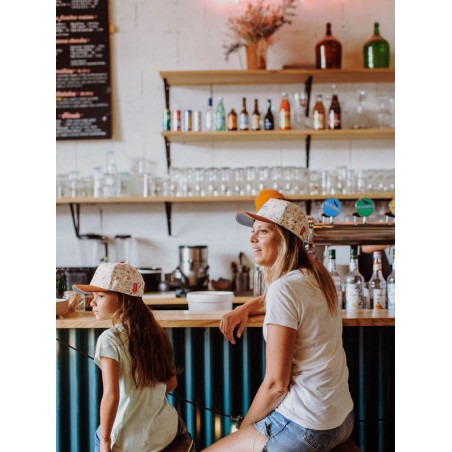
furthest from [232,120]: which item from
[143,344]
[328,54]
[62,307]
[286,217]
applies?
[143,344]

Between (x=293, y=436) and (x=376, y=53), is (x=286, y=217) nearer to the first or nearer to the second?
(x=293, y=436)

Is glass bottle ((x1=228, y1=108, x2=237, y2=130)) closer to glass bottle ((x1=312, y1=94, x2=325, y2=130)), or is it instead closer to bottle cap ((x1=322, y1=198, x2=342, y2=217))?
glass bottle ((x1=312, y1=94, x2=325, y2=130))

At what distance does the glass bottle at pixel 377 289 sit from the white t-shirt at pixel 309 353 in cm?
95

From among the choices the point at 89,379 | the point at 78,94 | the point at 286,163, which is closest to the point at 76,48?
the point at 78,94

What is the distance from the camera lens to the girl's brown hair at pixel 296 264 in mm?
2033

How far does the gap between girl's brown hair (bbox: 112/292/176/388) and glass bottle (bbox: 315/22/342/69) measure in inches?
128

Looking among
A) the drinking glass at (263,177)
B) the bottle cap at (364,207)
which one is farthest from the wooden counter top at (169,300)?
the bottle cap at (364,207)

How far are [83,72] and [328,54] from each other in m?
1.96

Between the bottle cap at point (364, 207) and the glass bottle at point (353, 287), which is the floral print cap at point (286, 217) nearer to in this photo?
the glass bottle at point (353, 287)

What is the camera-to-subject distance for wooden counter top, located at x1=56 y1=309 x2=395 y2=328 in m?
2.47
